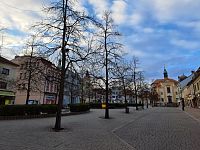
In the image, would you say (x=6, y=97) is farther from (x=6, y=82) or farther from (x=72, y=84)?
(x=72, y=84)

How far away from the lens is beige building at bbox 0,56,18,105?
3514cm

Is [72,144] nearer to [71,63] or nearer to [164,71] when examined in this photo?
[71,63]

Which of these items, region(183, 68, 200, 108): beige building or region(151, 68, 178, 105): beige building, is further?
region(151, 68, 178, 105): beige building

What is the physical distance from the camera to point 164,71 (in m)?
119

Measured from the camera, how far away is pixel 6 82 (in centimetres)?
3575

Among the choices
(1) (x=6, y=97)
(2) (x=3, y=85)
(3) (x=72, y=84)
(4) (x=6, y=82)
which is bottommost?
(1) (x=6, y=97)

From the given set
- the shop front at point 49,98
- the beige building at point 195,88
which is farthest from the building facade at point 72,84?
the beige building at point 195,88

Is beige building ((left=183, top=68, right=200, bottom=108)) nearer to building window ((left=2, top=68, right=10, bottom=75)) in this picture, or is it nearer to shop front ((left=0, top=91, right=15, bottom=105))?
shop front ((left=0, top=91, right=15, bottom=105))

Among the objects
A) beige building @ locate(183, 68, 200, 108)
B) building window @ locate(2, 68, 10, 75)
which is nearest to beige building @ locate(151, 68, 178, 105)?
beige building @ locate(183, 68, 200, 108)

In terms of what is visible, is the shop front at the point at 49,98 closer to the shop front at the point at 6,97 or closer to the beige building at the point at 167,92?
the shop front at the point at 6,97

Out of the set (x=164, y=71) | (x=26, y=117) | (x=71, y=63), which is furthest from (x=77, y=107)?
(x=164, y=71)

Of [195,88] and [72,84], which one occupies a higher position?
[195,88]

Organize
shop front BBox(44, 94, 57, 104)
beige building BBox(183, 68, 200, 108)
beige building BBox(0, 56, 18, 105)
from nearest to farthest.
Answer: beige building BBox(0, 56, 18, 105), beige building BBox(183, 68, 200, 108), shop front BBox(44, 94, 57, 104)

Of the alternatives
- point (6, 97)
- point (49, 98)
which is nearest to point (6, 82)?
point (6, 97)
